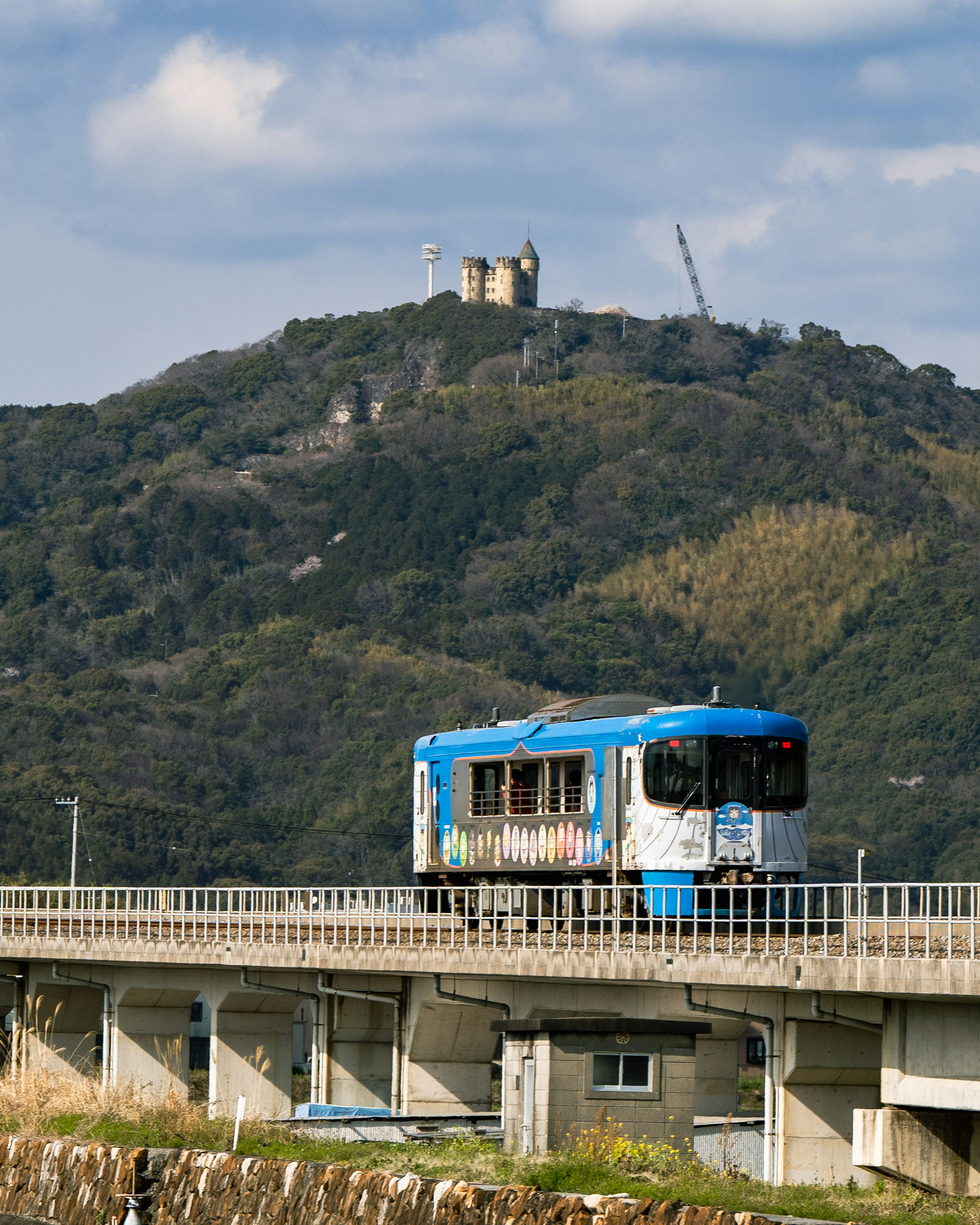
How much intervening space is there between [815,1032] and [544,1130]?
5.14 meters

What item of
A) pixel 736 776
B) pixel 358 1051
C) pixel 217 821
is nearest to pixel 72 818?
pixel 217 821

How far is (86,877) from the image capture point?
140000 mm

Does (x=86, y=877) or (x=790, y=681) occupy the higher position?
(x=790, y=681)

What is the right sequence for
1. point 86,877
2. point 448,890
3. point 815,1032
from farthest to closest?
point 86,877
point 448,890
point 815,1032

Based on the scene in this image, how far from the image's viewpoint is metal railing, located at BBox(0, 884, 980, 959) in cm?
2969

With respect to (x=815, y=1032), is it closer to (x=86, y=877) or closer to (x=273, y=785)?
(x=86, y=877)

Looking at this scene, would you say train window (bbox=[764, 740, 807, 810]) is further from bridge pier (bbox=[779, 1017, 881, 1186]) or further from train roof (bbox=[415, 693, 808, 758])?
bridge pier (bbox=[779, 1017, 881, 1186])

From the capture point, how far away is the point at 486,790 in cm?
4441

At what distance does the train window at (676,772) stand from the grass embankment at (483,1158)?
12080mm

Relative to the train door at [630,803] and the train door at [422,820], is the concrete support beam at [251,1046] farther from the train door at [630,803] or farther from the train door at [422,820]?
the train door at [630,803]

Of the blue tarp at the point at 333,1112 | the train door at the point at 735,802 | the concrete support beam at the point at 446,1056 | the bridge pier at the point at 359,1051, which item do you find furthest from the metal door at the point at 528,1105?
the bridge pier at the point at 359,1051

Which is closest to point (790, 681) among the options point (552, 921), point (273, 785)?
point (273, 785)

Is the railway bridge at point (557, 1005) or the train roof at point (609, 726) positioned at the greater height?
the train roof at point (609, 726)

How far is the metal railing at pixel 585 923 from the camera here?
1169 inches
